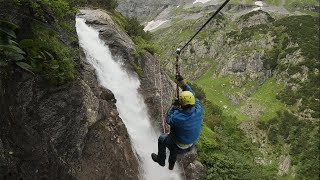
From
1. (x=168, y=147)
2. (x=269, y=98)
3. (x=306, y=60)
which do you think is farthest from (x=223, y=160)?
(x=306, y=60)

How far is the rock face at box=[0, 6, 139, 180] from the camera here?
11.0 metres

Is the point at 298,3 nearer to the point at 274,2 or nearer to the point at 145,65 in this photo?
the point at 274,2

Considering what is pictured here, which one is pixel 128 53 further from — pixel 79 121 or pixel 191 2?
pixel 191 2

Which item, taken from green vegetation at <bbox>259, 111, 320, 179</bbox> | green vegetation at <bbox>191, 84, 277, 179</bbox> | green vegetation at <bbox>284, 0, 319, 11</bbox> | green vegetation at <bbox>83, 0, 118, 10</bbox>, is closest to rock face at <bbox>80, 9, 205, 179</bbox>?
green vegetation at <bbox>191, 84, 277, 179</bbox>

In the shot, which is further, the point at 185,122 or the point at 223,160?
the point at 223,160

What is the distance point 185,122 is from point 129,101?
1212 centimetres

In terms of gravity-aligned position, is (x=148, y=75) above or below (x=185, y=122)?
below

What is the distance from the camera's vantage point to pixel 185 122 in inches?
384

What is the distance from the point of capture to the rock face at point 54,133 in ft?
36.1

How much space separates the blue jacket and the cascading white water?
25.3ft

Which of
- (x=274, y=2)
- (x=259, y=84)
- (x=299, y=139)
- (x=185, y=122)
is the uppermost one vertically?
(x=185, y=122)

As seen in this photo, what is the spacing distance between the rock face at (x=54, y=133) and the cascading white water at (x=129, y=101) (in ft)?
11.1

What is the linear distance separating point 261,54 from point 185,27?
36.9 m

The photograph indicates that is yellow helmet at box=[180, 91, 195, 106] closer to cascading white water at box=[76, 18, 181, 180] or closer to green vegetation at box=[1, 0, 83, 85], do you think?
green vegetation at box=[1, 0, 83, 85]
